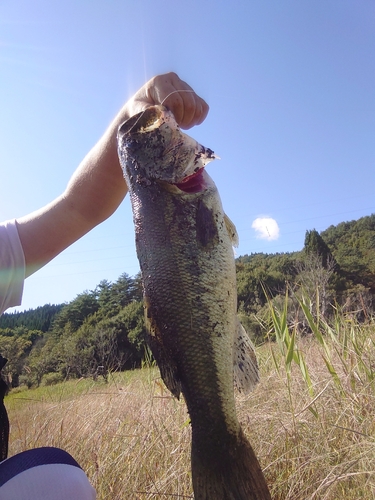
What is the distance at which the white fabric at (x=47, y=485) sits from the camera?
1250mm

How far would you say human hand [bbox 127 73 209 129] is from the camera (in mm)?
1521

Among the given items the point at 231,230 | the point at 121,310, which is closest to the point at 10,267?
the point at 231,230

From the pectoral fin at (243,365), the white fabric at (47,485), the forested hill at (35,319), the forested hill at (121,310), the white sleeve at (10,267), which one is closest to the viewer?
the white fabric at (47,485)

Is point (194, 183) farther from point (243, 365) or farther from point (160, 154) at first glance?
point (243, 365)

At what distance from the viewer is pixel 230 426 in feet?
4.25

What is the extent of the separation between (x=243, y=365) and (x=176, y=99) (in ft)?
3.49

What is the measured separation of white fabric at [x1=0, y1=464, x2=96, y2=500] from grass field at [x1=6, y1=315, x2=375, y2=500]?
975 mm

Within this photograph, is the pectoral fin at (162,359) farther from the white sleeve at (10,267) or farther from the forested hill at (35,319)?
the forested hill at (35,319)

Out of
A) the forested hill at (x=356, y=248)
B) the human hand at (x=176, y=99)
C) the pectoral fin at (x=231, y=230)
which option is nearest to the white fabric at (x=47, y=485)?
the pectoral fin at (x=231, y=230)

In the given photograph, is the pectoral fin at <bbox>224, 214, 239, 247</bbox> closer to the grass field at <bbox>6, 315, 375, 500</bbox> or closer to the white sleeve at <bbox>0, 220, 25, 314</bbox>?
the white sleeve at <bbox>0, 220, 25, 314</bbox>

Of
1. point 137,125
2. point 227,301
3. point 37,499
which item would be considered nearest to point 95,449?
point 37,499

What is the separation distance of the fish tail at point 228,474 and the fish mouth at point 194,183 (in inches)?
35.6

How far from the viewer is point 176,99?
151cm

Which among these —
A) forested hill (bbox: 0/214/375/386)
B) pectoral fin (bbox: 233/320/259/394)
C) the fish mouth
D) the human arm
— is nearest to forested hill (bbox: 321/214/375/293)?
forested hill (bbox: 0/214/375/386)
